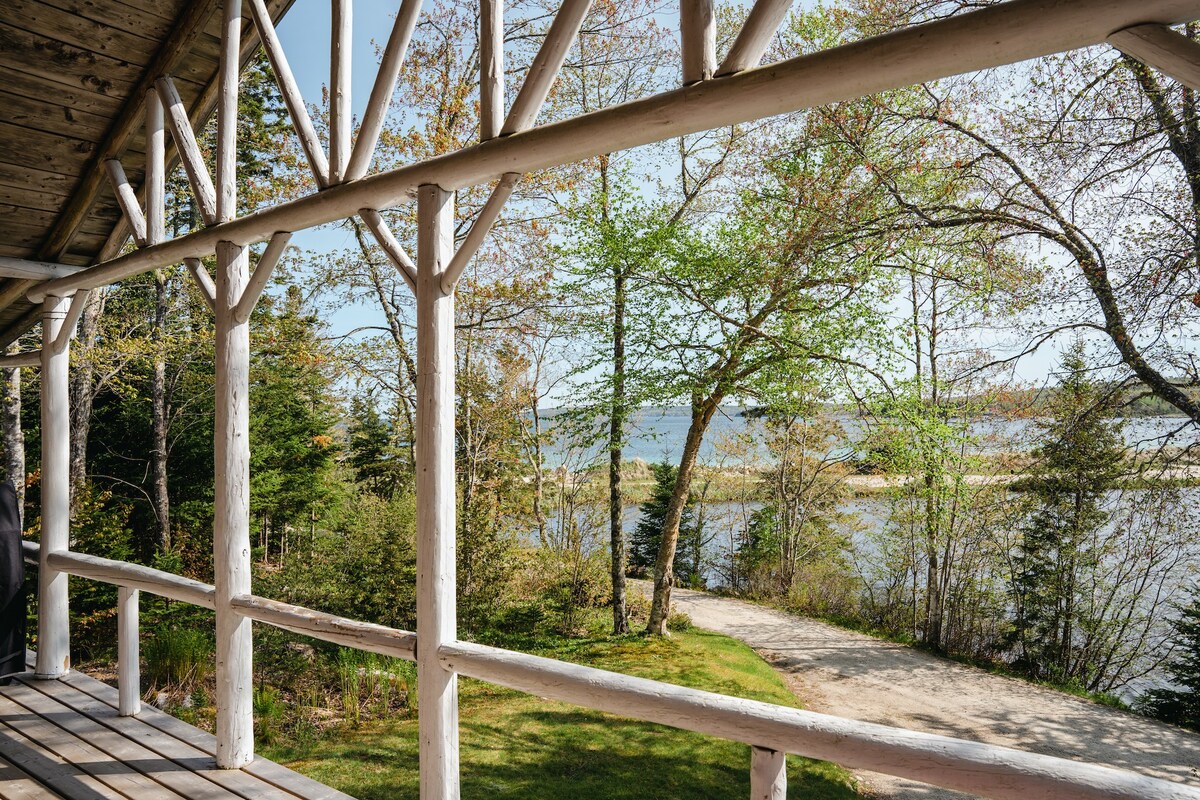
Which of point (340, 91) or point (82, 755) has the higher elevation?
point (340, 91)

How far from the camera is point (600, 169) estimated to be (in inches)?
390

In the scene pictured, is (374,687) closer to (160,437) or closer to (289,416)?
(160,437)

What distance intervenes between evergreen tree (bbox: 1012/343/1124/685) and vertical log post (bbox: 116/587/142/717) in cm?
803

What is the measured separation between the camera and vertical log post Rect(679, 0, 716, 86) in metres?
1.69

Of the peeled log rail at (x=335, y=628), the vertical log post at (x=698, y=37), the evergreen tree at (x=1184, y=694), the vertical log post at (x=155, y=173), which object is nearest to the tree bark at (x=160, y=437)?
the vertical log post at (x=155, y=173)

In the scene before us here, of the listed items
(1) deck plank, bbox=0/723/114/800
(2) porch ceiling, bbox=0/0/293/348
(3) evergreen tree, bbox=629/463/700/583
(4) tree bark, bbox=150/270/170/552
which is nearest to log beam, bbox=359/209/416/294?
(2) porch ceiling, bbox=0/0/293/348

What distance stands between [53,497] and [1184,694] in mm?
10231

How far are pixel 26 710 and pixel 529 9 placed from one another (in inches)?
383

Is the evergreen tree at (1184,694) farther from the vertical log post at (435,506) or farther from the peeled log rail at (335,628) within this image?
the peeled log rail at (335,628)

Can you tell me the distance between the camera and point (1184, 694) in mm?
7328

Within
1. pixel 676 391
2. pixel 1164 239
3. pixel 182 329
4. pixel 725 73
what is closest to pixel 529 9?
pixel 676 391

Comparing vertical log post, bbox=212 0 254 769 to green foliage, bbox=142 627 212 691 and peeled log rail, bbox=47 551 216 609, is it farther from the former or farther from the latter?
green foliage, bbox=142 627 212 691

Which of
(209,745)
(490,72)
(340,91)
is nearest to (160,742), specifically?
(209,745)

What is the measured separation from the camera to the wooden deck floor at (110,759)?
267 cm
